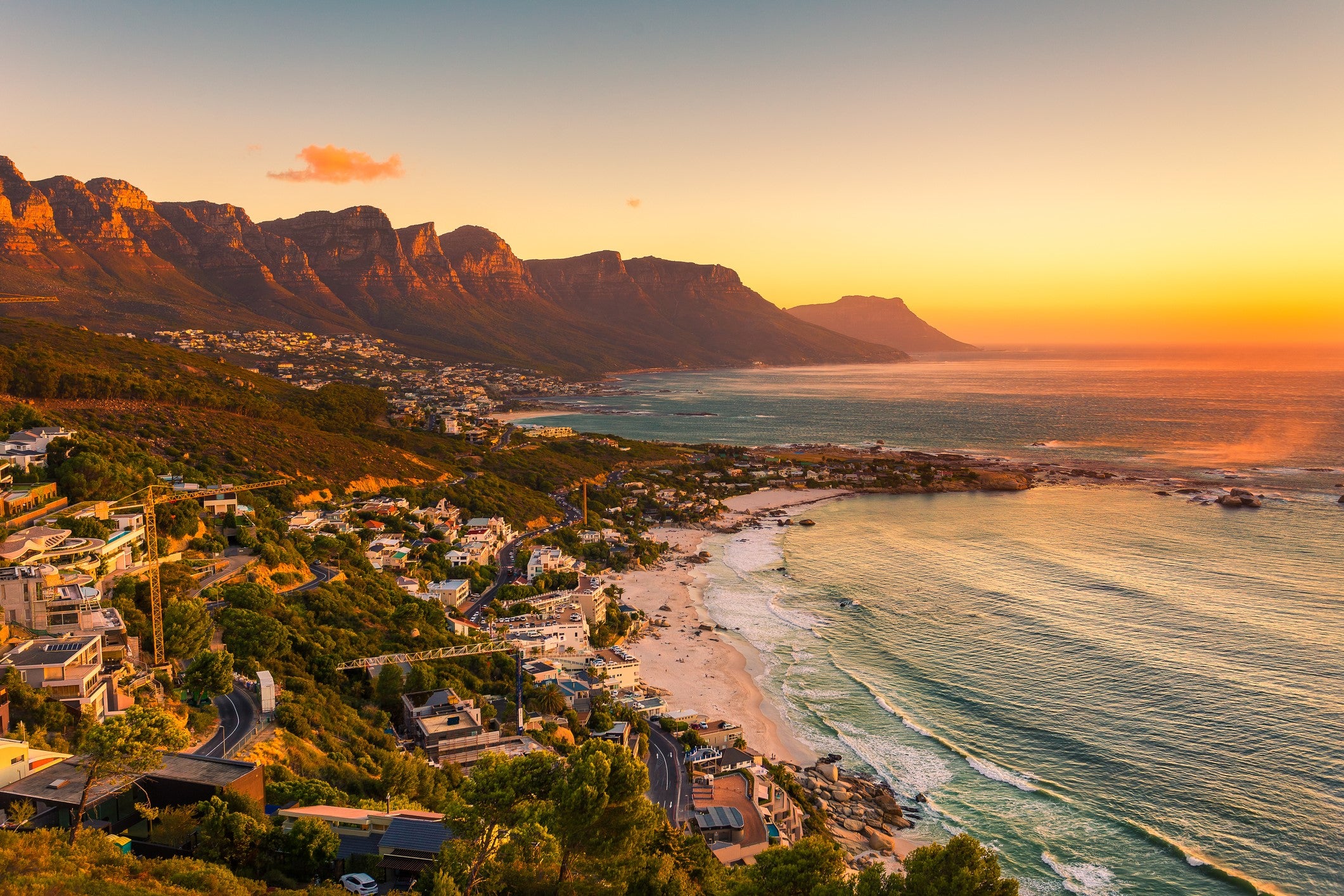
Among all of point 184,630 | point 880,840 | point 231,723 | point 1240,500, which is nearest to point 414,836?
point 231,723

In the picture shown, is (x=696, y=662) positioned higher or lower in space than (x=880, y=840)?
higher

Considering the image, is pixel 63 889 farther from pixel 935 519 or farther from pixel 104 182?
pixel 104 182

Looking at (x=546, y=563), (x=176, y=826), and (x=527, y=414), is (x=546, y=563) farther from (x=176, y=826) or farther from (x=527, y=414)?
(x=527, y=414)

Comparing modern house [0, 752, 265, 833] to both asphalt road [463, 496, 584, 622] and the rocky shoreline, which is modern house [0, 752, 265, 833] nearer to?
the rocky shoreline

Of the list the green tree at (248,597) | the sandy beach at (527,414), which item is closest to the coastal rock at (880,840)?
the green tree at (248,597)

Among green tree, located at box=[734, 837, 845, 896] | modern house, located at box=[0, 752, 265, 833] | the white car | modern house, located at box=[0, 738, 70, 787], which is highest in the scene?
modern house, located at box=[0, 738, 70, 787]

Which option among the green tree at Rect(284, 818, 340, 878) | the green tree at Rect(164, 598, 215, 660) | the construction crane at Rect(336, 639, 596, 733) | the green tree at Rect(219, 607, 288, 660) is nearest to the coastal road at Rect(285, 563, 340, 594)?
the construction crane at Rect(336, 639, 596, 733)
